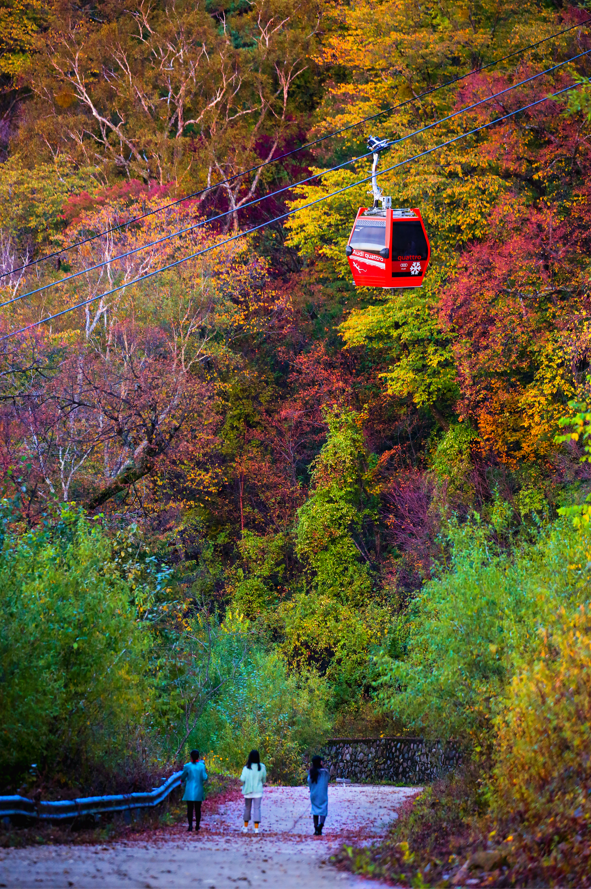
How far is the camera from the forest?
12.2 m

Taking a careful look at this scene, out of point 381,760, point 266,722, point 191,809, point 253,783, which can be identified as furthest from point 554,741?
point 381,760

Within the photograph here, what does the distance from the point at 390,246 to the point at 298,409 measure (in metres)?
23.2

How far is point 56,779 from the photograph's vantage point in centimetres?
1152

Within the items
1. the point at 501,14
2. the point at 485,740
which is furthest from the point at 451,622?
the point at 501,14

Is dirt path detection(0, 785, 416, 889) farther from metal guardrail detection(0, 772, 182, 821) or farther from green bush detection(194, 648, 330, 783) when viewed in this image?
green bush detection(194, 648, 330, 783)

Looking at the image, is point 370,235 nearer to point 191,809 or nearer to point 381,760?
point 191,809

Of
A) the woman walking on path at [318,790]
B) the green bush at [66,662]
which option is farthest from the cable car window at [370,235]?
the woman walking on path at [318,790]

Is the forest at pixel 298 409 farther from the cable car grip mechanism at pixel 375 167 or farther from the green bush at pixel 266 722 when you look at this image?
the cable car grip mechanism at pixel 375 167

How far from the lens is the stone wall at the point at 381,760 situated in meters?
25.1

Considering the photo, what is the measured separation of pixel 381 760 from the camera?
87.8 feet

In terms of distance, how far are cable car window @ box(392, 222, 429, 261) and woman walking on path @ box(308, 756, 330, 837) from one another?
802 centimetres

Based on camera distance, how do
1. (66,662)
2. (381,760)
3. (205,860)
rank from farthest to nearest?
(381,760), (66,662), (205,860)

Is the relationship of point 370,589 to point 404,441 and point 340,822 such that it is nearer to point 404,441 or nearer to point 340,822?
point 404,441

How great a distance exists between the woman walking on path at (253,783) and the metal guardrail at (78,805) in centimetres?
132
